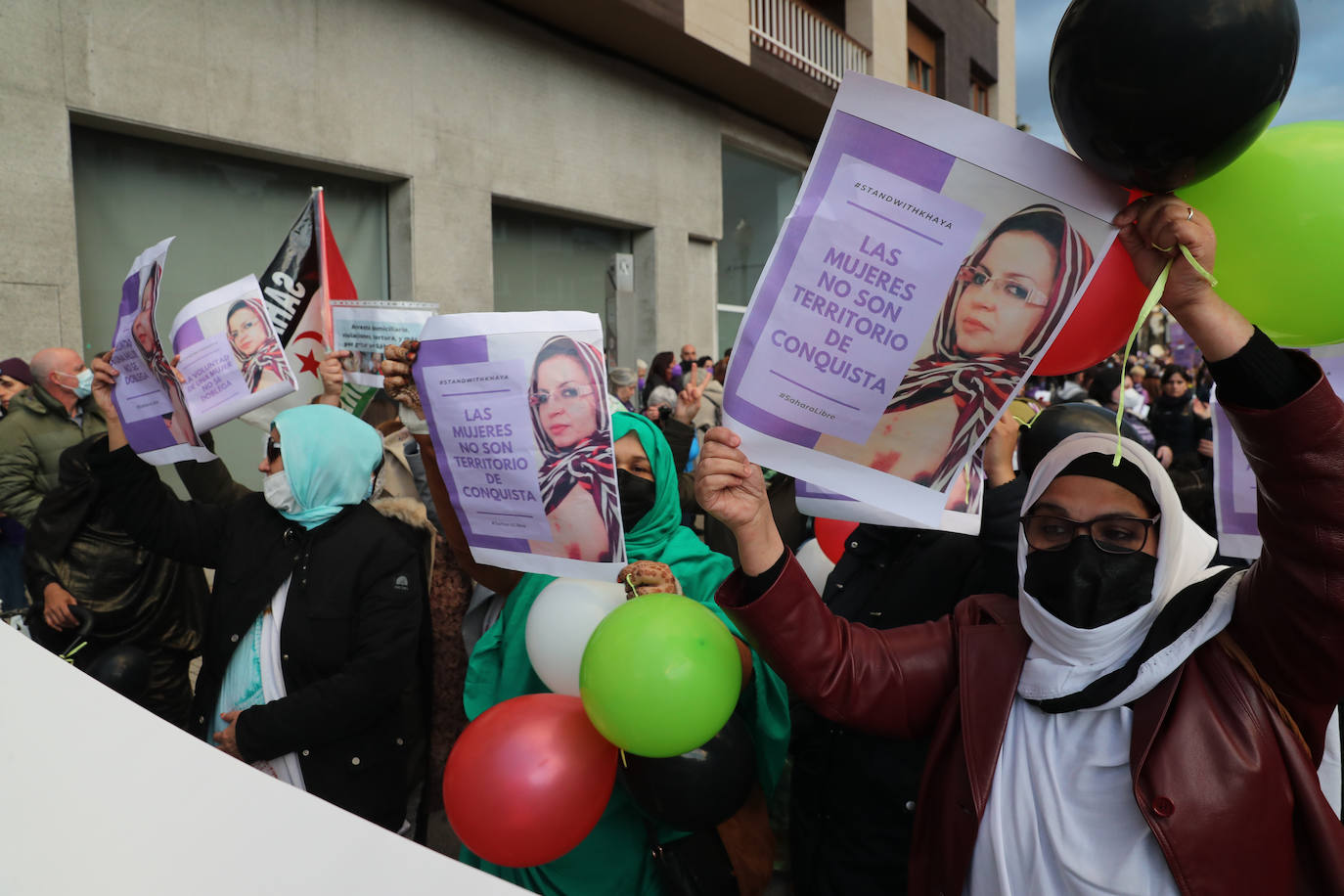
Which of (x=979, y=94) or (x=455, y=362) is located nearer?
(x=455, y=362)

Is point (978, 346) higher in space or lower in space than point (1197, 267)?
lower

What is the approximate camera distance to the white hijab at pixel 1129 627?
4.84 ft

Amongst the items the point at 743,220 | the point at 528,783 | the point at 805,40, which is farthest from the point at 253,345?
the point at 805,40

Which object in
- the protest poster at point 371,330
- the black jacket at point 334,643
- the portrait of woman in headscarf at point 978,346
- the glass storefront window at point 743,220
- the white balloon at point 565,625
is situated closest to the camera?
the portrait of woman in headscarf at point 978,346

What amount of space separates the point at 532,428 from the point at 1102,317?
1.18 m

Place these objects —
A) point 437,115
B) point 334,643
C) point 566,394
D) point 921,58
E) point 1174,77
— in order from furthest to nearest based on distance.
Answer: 1. point 921,58
2. point 437,115
3. point 334,643
4. point 566,394
5. point 1174,77

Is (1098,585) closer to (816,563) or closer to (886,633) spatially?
(886,633)

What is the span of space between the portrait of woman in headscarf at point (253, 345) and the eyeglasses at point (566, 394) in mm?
1223

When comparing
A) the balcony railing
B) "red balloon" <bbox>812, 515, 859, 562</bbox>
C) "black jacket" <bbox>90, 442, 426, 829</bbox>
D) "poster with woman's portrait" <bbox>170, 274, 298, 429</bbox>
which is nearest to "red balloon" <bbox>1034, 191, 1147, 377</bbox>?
"red balloon" <bbox>812, 515, 859, 562</bbox>

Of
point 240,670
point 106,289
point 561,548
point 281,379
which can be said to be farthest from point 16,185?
point 561,548

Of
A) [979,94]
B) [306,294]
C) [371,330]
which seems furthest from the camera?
[979,94]

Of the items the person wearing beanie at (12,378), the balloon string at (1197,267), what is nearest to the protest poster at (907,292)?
the balloon string at (1197,267)

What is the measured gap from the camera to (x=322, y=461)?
8.13 feet

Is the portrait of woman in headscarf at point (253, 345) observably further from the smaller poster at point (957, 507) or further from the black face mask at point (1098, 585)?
the black face mask at point (1098, 585)
